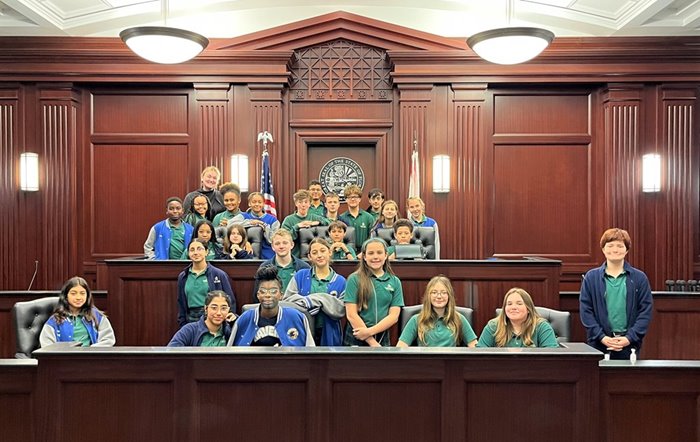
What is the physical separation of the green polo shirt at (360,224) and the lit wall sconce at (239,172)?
1.89 meters

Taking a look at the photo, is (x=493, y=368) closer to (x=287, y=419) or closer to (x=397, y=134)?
(x=287, y=419)

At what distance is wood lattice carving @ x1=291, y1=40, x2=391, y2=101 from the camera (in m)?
8.99

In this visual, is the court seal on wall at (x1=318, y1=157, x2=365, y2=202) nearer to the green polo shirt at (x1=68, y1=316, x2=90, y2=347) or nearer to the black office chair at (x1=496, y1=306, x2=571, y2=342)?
the green polo shirt at (x1=68, y1=316, x2=90, y2=347)

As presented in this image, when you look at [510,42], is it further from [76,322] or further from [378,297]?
[76,322]

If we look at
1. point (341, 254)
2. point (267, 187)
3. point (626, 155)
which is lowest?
point (341, 254)

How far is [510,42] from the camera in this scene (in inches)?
260

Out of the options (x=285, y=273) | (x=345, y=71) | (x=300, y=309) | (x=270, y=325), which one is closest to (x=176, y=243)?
(x=285, y=273)

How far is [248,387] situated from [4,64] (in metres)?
7.32

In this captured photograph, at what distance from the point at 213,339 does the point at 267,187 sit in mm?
4120

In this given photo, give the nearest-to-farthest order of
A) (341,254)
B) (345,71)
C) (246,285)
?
(246,285) → (341,254) → (345,71)

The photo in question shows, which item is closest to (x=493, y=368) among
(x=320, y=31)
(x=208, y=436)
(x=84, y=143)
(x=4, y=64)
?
(x=208, y=436)

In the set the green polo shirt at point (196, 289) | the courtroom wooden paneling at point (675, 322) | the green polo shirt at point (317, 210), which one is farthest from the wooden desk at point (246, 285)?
the green polo shirt at point (317, 210)

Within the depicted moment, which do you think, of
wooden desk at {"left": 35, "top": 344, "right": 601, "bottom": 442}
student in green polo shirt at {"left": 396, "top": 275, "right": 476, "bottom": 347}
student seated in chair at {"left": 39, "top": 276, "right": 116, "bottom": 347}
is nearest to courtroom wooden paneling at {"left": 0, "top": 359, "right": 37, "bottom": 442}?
wooden desk at {"left": 35, "top": 344, "right": 601, "bottom": 442}

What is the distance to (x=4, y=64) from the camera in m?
8.70
